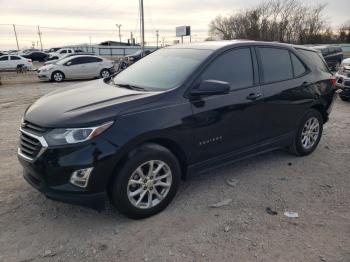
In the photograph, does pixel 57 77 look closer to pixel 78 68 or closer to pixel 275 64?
pixel 78 68

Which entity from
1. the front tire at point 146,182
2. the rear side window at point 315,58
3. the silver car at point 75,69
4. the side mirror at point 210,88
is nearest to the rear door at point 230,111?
the side mirror at point 210,88

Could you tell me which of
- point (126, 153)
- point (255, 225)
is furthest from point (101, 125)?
point (255, 225)

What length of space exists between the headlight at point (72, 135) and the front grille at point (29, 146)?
18cm

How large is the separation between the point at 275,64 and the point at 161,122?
2.18 m

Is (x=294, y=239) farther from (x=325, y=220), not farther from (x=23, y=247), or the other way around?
(x=23, y=247)

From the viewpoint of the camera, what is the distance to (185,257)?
305 centimetres

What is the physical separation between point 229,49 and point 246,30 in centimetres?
5772

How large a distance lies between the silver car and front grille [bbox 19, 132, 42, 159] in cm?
1633

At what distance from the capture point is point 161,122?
3516mm

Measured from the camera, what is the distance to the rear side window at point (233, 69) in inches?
161

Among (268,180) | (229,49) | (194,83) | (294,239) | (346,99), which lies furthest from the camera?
(346,99)

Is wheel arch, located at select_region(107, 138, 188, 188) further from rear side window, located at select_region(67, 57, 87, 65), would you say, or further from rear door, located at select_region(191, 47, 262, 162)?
rear side window, located at select_region(67, 57, 87, 65)

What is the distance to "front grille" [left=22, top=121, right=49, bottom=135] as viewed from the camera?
329cm

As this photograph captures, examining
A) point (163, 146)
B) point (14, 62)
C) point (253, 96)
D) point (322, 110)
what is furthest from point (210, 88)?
point (14, 62)
